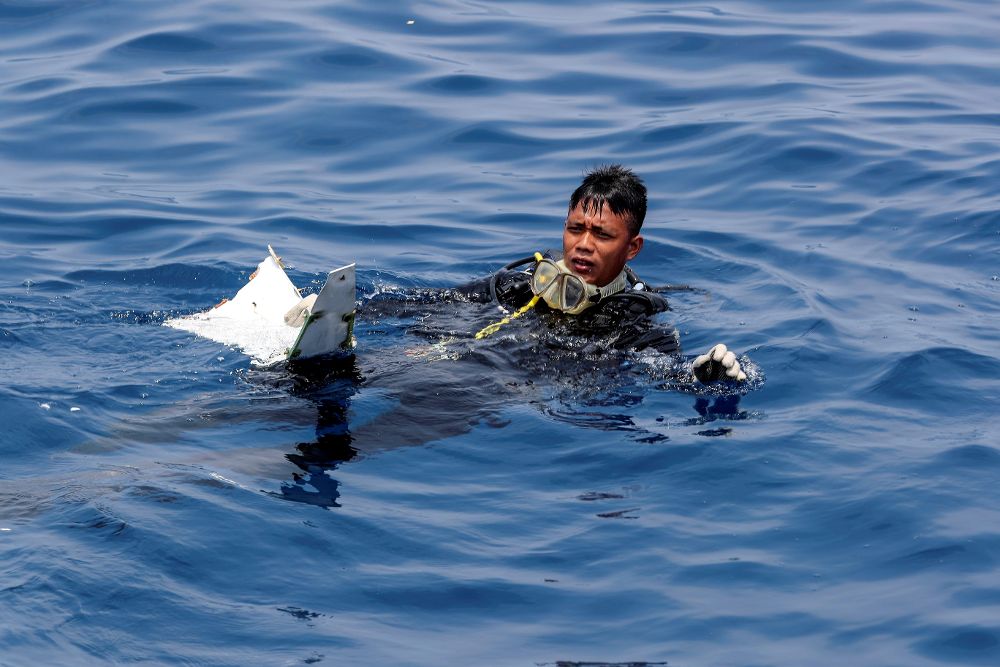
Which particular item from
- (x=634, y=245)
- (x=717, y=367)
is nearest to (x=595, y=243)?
(x=634, y=245)

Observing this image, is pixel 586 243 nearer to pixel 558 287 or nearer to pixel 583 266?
pixel 583 266

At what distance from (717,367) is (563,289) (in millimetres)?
1403

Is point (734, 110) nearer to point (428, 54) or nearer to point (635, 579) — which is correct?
point (428, 54)

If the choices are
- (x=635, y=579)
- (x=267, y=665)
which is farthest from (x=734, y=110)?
(x=267, y=665)

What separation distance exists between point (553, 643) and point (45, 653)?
1.89 meters

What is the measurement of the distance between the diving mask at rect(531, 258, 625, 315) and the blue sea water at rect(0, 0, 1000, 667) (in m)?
0.28

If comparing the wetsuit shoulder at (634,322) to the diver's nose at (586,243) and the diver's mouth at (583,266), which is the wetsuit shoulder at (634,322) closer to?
the diver's mouth at (583,266)

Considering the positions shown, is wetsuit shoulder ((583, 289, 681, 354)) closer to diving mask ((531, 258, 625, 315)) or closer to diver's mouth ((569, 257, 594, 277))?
diving mask ((531, 258, 625, 315))

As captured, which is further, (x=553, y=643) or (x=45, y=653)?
(x=553, y=643)

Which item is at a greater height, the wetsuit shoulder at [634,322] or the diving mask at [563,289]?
the diving mask at [563,289]

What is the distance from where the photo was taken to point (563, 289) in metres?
8.32

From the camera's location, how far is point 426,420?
23.6 ft

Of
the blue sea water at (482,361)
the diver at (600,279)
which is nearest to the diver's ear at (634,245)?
the diver at (600,279)

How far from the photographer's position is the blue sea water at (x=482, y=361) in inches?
218
